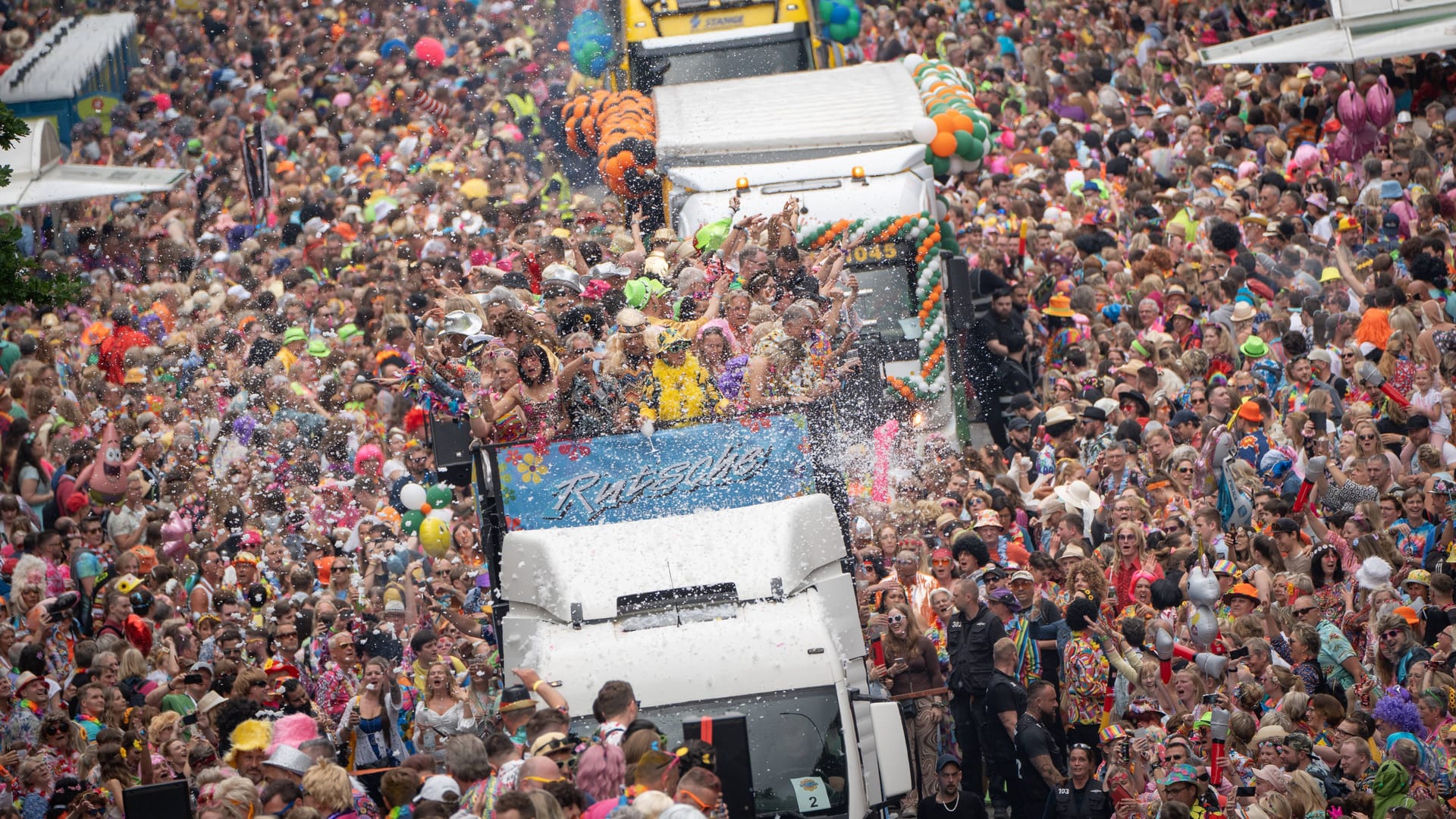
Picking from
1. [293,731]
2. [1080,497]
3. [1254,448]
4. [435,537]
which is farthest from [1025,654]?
[435,537]

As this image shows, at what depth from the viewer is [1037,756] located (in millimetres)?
10922

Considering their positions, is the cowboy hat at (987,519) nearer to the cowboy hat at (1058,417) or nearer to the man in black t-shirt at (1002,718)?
the cowboy hat at (1058,417)

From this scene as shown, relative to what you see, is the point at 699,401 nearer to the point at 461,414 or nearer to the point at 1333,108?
the point at 461,414

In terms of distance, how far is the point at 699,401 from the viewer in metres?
11.4

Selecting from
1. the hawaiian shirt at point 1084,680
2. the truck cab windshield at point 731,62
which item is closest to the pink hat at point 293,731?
the hawaiian shirt at point 1084,680

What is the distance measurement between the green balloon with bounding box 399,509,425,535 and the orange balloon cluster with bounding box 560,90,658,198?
3600 mm

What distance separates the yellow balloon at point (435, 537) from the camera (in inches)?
558

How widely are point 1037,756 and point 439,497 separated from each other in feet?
18.2

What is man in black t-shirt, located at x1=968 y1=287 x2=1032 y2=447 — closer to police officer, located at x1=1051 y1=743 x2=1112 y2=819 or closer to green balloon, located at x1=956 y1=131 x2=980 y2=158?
green balloon, located at x1=956 y1=131 x2=980 y2=158

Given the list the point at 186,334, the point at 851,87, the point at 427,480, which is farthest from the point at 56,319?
the point at 851,87

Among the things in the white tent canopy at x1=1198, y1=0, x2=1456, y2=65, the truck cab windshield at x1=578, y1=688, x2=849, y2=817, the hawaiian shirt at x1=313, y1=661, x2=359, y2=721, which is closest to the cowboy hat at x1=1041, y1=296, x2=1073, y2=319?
the white tent canopy at x1=1198, y1=0, x2=1456, y2=65

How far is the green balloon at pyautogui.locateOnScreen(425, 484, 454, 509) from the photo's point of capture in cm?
1472

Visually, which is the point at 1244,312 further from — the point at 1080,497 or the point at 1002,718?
the point at 1002,718

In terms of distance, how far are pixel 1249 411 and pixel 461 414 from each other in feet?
17.1
